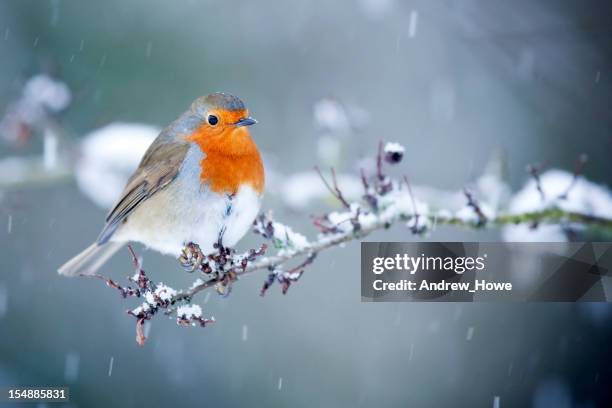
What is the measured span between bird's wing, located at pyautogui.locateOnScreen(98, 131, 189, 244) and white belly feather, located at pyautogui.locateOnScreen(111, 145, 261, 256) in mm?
49

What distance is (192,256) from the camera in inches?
85.6

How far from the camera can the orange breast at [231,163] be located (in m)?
2.48

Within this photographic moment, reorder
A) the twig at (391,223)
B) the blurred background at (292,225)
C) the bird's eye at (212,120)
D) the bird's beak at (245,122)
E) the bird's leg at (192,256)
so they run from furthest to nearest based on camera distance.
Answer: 1. the blurred background at (292,225)
2. the bird's eye at (212,120)
3. the bird's beak at (245,122)
4. the bird's leg at (192,256)
5. the twig at (391,223)

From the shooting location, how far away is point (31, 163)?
3.74 m

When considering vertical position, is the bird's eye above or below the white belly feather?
above

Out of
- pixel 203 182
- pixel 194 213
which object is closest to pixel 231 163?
pixel 203 182

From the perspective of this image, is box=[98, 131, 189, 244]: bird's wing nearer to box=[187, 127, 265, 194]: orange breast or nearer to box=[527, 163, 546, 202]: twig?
box=[187, 127, 265, 194]: orange breast

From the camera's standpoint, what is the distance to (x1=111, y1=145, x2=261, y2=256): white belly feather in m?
2.47

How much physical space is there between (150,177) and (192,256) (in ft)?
2.22

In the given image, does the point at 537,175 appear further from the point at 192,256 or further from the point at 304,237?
the point at 192,256

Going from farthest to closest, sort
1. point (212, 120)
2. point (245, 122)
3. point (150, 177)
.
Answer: point (150, 177) < point (212, 120) < point (245, 122)

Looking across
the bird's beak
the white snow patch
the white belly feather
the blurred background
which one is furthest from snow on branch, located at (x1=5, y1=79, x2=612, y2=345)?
the blurred background

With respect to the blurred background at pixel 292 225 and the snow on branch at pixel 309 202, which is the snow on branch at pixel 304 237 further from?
the blurred background at pixel 292 225

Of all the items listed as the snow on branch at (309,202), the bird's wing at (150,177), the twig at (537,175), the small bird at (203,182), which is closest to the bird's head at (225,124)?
the small bird at (203,182)
